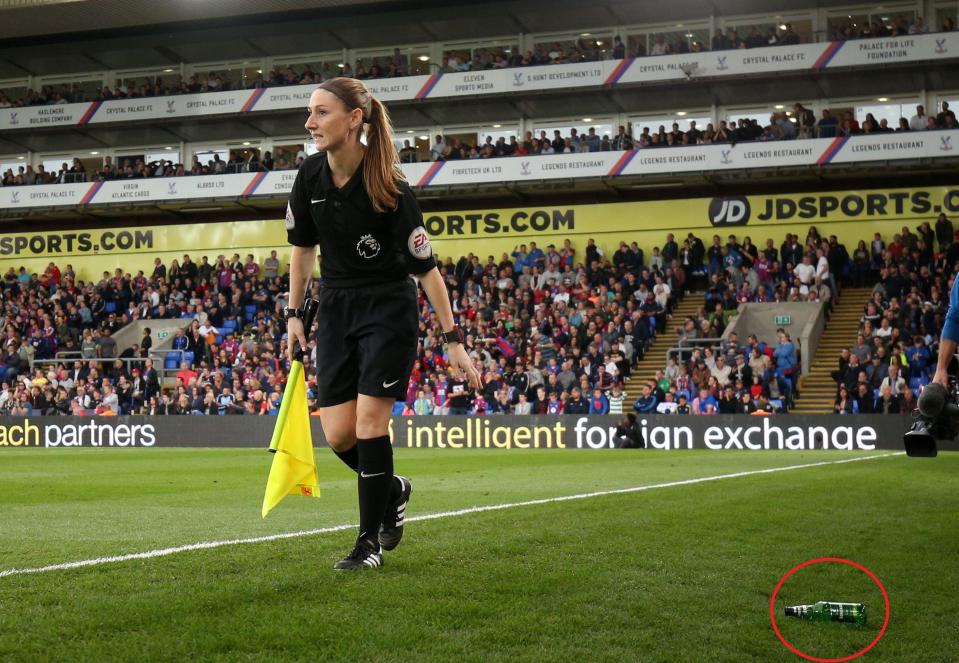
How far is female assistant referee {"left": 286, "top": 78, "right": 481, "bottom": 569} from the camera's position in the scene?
18.4 ft

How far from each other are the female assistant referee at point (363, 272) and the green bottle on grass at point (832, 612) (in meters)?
1.98

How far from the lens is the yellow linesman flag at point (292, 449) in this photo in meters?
5.90

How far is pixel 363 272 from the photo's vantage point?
18.7 feet

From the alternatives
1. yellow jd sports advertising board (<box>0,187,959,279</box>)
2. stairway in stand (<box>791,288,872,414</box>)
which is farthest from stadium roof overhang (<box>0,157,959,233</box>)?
stairway in stand (<box>791,288,872,414</box>)

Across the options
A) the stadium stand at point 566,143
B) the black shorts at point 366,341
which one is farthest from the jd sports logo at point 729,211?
the black shorts at point 366,341

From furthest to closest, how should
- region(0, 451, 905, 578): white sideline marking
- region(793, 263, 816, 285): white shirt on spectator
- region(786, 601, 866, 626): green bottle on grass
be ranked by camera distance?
region(793, 263, 816, 285): white shirt on spectator → region(0, 451, 905, 578): white sideline marking → region(786, 601, 866, 626): green bottle on grass

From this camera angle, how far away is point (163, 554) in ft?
19.2

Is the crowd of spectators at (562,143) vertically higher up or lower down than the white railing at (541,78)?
lower down

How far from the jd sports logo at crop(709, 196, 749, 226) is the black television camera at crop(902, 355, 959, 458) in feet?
110

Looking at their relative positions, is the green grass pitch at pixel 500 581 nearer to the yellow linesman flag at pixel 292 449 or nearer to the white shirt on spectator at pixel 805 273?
the yellow linesman flag at pixel 292 449

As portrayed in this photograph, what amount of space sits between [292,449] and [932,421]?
3.18m

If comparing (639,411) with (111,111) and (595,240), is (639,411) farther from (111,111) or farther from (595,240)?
(111,111)

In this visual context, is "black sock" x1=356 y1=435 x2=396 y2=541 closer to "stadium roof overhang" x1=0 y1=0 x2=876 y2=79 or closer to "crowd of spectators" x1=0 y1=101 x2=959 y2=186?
"crowd of spectators" x1=0 y1=101 x2=959 y2=186

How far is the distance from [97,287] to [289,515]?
112 feet
